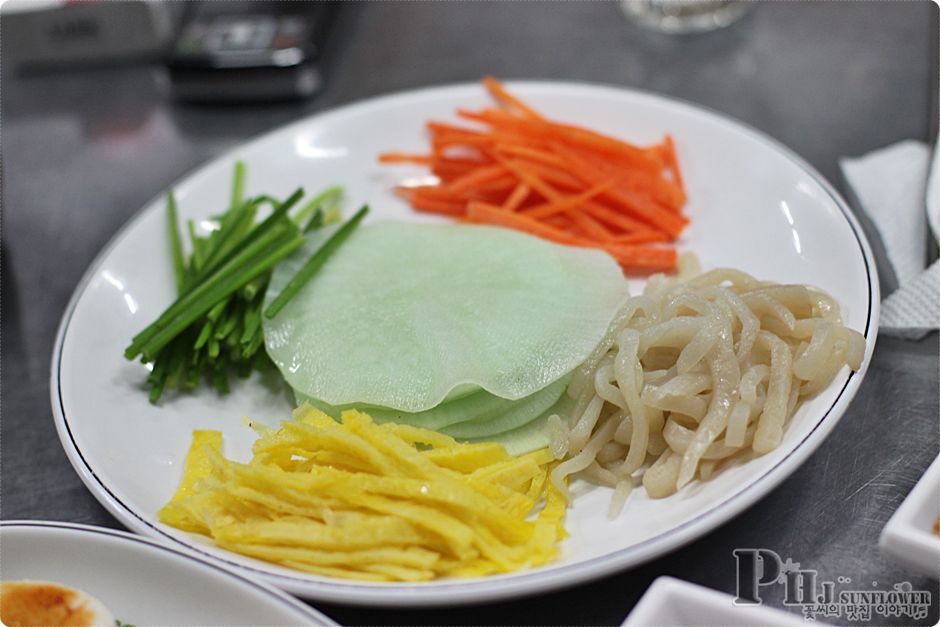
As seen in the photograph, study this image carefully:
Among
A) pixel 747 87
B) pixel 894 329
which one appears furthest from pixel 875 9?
pixel 894 329

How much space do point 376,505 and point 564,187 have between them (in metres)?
1.10

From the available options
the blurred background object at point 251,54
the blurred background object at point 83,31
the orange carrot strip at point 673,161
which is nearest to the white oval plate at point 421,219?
the orange carrot strip at point 673,161

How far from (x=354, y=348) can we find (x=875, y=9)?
2.54 meters

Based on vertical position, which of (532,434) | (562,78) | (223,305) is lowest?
(562,78)

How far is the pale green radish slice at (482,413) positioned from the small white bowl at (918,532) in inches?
24.0

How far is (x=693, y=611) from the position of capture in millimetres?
1380

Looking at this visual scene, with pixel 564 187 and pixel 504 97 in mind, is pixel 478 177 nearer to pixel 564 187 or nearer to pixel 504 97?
pixel 564 187

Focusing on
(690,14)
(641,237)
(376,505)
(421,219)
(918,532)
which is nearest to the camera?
(918,532)

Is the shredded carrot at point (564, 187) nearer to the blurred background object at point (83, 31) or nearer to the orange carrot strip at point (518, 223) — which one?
the orange carrot strip at point (518, 223)

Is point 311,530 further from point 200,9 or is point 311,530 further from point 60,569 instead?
point 200,9

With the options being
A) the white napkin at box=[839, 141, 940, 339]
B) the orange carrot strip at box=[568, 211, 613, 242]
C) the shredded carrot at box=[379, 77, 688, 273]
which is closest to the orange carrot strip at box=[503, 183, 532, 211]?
the shredded carrot at box=[379, 77, 688, 273]

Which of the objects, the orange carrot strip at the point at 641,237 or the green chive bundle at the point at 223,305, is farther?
the orange carrot strip at the point at 641,237

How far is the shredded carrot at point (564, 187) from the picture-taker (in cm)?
229

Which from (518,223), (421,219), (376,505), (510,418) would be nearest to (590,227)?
(518,223)
